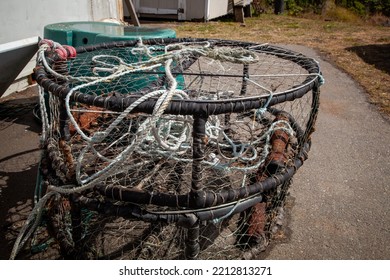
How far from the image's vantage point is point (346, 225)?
8.34 feet

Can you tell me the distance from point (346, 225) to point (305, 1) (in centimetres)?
1545

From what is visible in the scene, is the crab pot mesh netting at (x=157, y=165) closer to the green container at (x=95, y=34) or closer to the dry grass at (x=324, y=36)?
the green container at (x=95, y=34)

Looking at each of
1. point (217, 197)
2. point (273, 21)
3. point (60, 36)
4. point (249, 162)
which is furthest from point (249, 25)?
point (217, 197)

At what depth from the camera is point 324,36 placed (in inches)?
376

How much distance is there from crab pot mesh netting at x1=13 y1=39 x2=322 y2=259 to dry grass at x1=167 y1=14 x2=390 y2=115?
3085mm

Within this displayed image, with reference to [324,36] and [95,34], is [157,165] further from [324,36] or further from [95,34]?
[324,36]

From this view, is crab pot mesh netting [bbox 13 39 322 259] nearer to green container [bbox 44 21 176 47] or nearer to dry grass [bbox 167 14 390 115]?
green container [bbox 44 21 176 47]

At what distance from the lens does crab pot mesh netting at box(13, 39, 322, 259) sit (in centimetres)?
158

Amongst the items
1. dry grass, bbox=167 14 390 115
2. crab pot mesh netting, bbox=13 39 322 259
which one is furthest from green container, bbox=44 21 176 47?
dry grass, bbox=167 14 390 115

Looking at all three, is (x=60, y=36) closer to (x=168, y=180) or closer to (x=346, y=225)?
(x=168, y=180)

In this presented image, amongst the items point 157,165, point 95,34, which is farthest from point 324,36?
point 157,165

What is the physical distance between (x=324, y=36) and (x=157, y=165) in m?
8.58

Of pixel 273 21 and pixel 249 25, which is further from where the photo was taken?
pixel 273 21

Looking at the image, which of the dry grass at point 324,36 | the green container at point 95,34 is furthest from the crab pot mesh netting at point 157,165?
the dry grass at point 324,36
